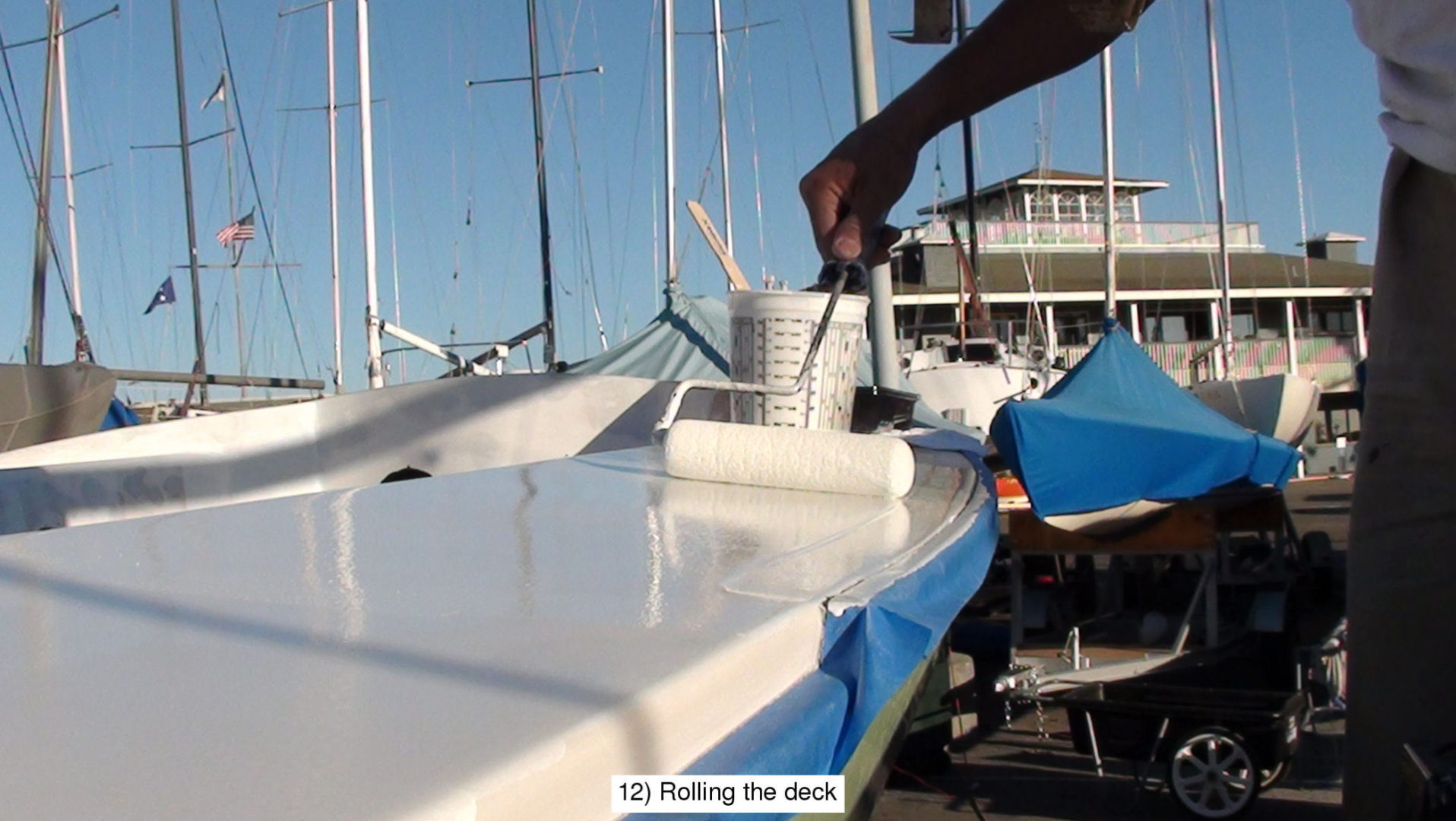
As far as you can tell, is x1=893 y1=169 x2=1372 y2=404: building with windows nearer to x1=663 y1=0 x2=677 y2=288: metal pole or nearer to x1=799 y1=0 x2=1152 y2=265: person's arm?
x1=663 y1=0 x2=677 y2=288: metal pole

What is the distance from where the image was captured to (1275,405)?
11922mm

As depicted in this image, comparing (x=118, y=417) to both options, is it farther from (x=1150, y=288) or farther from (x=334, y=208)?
(x=1150, y=288)

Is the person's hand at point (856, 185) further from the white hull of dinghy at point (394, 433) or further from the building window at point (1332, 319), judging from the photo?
the building window at point (1332, 319)

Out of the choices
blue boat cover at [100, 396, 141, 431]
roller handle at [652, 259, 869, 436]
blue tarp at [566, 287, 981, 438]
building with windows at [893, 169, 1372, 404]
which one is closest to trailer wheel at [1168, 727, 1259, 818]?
blue tarp at [566, 287, 981, 438]

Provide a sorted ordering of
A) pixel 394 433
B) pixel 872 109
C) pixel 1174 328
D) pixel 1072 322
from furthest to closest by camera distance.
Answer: pixel 1174 328, pixel 1072 322, pixel 394 433, pixel 872 109

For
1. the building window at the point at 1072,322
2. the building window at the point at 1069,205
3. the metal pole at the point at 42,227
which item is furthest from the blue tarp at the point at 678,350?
the building window at the point at 1069,205

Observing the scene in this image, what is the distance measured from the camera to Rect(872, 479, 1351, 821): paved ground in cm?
682

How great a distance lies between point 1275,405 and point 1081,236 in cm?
2044

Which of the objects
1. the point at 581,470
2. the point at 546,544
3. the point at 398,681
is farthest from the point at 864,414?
the point at 398,681

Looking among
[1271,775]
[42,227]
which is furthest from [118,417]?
[1271,775]

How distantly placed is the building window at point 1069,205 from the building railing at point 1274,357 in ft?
22.2

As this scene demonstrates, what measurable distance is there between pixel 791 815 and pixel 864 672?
0.67 ft

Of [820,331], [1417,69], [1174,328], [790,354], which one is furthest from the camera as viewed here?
[1174,328]

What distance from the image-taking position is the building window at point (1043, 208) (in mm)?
31969
